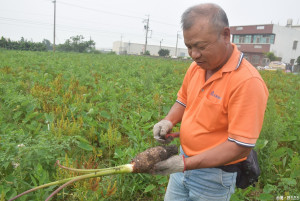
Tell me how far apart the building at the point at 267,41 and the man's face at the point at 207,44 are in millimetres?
37195

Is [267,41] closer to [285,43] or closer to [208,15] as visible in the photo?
[285,43]

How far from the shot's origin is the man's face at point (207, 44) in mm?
1184

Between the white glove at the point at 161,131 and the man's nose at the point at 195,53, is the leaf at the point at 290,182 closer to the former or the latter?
the white glove at the point at 161,131

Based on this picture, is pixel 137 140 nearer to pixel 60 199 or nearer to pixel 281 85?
pixel 60 199

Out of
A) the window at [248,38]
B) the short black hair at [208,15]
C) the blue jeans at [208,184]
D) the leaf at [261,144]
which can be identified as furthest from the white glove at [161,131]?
the window at [248,38]

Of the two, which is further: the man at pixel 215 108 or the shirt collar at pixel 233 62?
the shirt collar at pixel 233 62

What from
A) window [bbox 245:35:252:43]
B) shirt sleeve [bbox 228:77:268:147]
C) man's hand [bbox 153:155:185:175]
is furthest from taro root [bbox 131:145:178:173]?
window [bbox 245:35:252:43]

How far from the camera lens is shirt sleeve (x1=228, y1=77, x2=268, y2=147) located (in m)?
1.09

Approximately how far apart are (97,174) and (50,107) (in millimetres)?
2504

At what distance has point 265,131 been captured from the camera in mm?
2838

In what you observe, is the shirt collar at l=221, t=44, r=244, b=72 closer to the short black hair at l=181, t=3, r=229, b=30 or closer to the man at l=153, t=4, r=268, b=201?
the man at l=153, t=4, r=268, b=201

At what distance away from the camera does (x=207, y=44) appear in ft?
3.96

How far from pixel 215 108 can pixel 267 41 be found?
136ft

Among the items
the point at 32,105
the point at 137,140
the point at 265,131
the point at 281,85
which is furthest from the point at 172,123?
the point at 281,85
